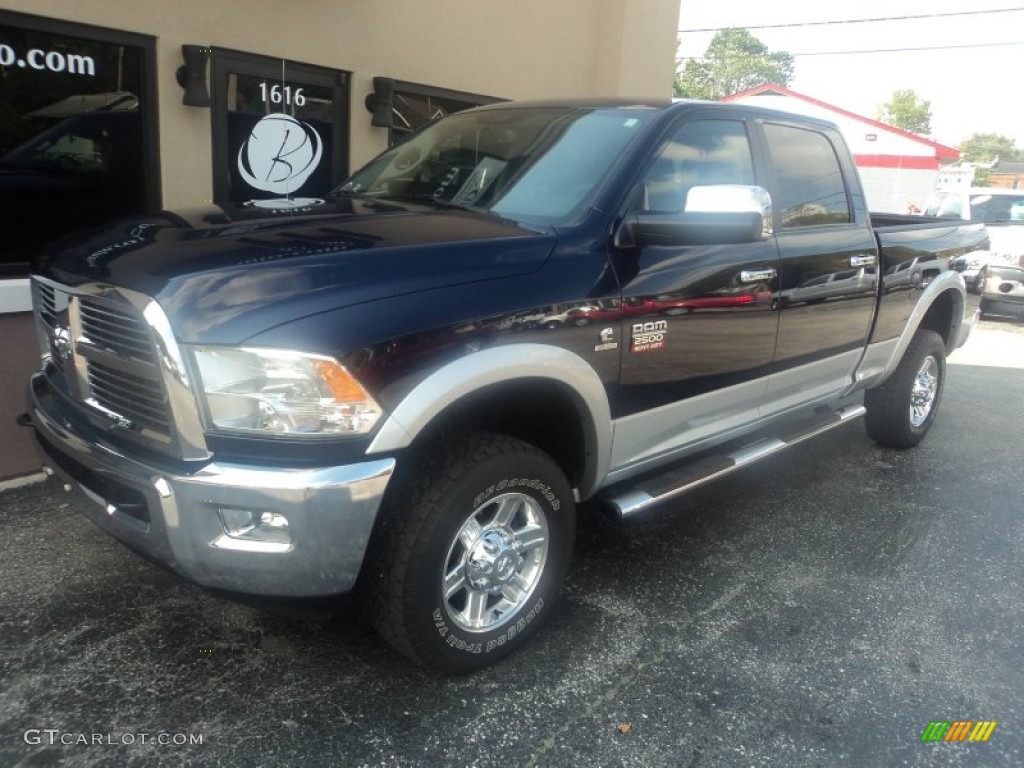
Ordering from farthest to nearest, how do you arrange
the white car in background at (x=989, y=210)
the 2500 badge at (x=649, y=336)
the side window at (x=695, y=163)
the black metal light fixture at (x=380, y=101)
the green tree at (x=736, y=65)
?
1. the green tree at (x=736, y=65)
2. the white car in background at (x=989, y=210)
3. the black metal light fixture at (x=380, y=101)
4. the side window at (x=695, y=163)
5. the 2500 badge at (x=649, y=336)

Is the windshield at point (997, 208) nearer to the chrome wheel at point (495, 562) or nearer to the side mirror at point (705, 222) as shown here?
the side mirror at point (705, 222)

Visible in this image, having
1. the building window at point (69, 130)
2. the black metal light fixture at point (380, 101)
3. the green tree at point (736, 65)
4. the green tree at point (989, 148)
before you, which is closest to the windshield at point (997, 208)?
the black metal light fixture at point (380, 101)

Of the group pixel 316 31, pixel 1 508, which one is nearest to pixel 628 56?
pixel 316 31

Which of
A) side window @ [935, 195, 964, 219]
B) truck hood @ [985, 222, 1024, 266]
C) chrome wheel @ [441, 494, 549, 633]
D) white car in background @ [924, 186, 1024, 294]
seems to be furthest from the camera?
side window @ [935, 195, 964, 219]

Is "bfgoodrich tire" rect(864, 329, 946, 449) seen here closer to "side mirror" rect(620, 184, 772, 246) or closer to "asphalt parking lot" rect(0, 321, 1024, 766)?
"asphalt parking lot" rect(0, 321, 1024, 766)

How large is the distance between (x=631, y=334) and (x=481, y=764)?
1563 mm

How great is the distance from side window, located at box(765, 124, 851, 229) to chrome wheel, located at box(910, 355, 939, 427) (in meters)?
1.62

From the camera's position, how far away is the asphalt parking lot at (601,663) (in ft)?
8.59

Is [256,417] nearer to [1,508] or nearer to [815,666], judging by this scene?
[815,666]

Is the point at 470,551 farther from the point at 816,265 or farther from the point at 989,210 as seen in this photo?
the point at 989,210

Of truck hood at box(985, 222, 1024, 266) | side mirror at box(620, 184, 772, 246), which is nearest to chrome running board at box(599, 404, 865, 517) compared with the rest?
side mirror at box(620, 184, 772, 246)

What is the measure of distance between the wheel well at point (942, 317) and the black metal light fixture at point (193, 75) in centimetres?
498

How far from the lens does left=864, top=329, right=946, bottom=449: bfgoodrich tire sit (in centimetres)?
547

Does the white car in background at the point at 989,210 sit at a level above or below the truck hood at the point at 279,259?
above
